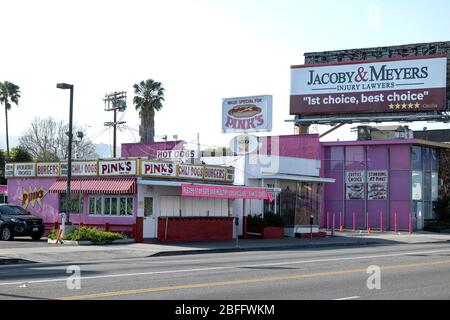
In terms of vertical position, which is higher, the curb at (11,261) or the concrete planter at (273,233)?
the concrete planter at (273,233)

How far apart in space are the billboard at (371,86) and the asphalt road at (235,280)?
31460 millimetres

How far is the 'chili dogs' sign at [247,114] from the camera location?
43656 mm

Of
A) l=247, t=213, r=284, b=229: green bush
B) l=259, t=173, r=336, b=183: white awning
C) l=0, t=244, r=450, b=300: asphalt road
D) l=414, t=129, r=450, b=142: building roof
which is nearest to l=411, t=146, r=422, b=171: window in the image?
l=259, t=173, r=336, b=183: white awning

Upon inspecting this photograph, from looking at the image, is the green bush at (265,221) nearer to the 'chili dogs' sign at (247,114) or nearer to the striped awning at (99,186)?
the 'chili dogs' sign at (247,114)

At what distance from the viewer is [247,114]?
4506 centimetres

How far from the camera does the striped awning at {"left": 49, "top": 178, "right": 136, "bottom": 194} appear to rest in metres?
34.2

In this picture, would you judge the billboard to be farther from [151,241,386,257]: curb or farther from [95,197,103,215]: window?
[95,197,103,215]: window

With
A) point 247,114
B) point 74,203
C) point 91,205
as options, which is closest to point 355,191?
point 247,114

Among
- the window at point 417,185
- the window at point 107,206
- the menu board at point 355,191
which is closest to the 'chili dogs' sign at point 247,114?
the menu board at point 355,191

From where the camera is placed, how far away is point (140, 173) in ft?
113

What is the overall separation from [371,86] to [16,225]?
102 feet

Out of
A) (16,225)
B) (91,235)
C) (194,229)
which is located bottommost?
(91,235)

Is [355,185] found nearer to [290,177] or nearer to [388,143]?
[388,143]
